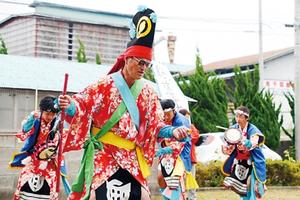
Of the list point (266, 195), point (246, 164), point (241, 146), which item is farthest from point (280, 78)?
point (241, 146)

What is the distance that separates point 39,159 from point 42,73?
12244 mm

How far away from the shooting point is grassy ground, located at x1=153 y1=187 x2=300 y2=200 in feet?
45.3

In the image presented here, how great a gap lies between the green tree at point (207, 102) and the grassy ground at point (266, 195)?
8669 millimetres

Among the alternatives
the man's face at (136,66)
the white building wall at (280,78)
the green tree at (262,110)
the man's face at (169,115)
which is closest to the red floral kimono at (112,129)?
the man's face at (136,66)

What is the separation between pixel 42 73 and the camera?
20031mm

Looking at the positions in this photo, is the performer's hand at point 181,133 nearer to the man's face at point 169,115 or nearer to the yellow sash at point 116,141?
the yellow sash at point 116,141

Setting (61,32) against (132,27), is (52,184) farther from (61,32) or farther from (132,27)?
(61,32)

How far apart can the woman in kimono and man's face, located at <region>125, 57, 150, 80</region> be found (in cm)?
500

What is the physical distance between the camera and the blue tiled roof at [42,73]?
61.1 ft

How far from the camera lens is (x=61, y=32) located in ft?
98.2

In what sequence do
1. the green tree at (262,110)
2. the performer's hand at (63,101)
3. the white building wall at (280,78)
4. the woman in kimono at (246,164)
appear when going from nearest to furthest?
the performer's hand at (63,101) < the woman in kimono at (246,164) < the green tree at (262,110) < the white building wall at (280,78)

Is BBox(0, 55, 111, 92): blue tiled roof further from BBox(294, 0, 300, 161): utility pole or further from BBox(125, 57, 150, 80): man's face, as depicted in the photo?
BBox(125, 57, 150, 80): man's face

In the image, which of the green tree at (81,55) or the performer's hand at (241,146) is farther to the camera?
the green tree at (81,55)

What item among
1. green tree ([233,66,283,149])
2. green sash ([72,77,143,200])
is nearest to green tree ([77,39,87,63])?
green tree ([233,66,283,149])
